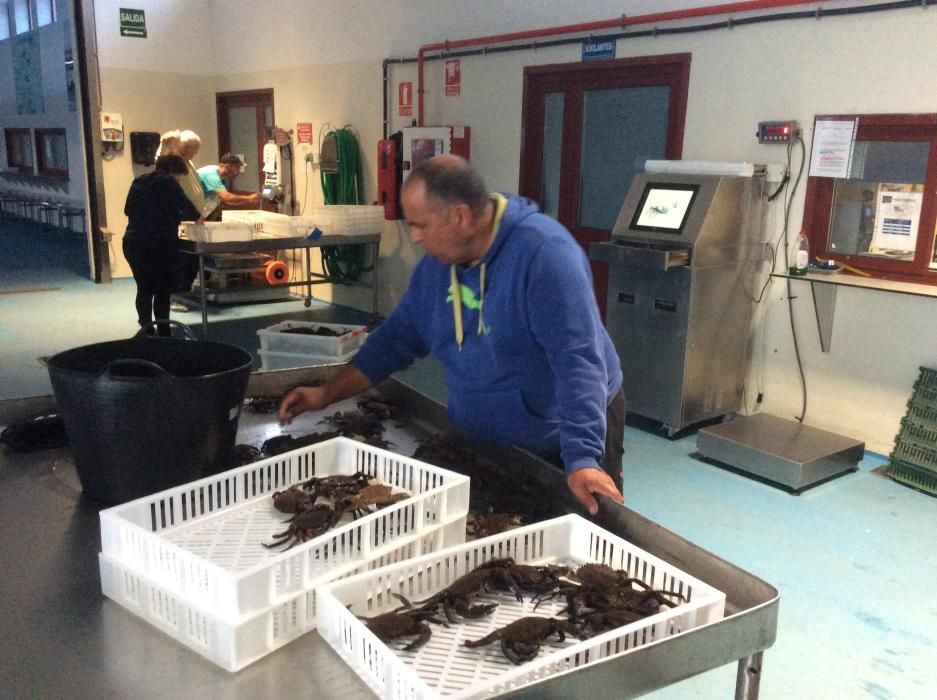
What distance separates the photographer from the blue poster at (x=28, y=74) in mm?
12484

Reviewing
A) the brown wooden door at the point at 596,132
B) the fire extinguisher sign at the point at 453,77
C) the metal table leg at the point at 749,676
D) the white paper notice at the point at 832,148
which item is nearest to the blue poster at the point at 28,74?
the fire extinguisher sign at the point at 453,77

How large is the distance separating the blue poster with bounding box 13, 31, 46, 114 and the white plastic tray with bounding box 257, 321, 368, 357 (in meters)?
9.92

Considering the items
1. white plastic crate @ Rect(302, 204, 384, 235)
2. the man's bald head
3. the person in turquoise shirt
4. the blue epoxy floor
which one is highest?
the man's bald head

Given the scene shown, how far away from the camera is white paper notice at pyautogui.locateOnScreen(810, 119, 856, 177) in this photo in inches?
159

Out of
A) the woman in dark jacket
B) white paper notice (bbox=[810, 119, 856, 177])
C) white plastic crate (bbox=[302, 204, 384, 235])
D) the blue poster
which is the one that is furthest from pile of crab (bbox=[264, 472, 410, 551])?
the blue poster

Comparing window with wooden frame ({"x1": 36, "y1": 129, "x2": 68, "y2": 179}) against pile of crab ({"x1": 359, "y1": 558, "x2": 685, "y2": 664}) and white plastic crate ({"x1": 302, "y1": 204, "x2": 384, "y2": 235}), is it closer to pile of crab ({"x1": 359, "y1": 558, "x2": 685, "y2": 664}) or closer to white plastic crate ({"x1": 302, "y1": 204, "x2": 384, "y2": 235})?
white plastic crate ({"x1": 302, "y1": 204, "x2": 384, "y2": 235})

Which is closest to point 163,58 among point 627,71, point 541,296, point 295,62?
point 295,62

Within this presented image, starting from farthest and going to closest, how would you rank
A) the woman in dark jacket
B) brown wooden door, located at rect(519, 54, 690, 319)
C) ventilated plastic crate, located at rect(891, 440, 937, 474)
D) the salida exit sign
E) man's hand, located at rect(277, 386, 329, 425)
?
the salida exit sign < the woman in dark jacket < brown wooden door, located at rect(519, 54, 690, 319) < ventilated plastic crate, located at rect(891, 440, 937, 474) < man's hand, located at rect(277, 386, 329, 425)

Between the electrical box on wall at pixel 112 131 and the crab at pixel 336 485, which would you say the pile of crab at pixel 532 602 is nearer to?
the crab at pixel 336 485

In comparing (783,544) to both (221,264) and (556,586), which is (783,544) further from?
(221,264)

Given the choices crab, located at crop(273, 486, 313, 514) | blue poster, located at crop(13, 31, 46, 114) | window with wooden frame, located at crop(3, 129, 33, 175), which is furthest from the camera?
window with wooden frame, located at crop(3, 129, 33, 175)

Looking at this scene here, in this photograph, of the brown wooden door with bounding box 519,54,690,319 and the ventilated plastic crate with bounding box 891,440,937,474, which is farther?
the brown wooden door with bounding box 519,54,690,319

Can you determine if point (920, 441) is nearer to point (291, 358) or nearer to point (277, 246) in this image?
point (291, 358)

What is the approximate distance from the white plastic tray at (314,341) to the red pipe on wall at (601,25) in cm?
239
